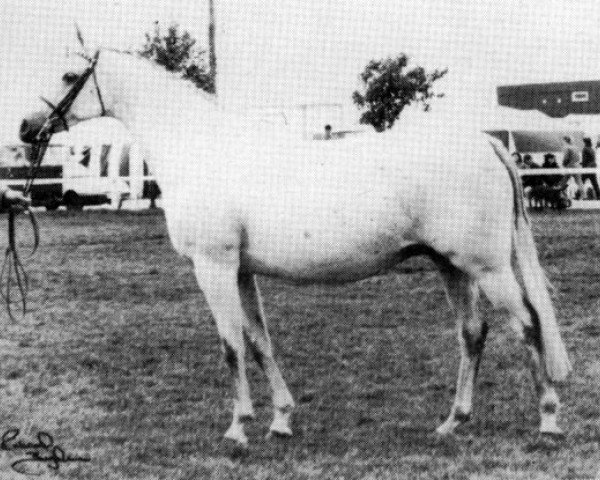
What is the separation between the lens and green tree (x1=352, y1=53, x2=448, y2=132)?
39406 millimetres

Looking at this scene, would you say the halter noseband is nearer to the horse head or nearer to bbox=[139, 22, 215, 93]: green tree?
the horse head

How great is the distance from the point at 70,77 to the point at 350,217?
7.53 feet

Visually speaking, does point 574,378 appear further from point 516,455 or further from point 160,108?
point 160,108

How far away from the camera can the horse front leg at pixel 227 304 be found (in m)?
6.18

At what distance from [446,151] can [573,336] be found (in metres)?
3.70

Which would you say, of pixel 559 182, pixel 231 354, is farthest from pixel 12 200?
pixel 559 182

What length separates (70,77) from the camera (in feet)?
22.4

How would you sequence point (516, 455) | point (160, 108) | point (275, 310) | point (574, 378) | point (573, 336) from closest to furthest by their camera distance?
point (516, 455)
point (160, 108)
point (574, 378)
point (573, 336)
point (275, 310)

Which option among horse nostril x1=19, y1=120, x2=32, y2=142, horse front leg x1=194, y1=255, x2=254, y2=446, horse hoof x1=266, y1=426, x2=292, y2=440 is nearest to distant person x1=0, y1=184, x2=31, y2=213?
horse nostril x1=19, y1=120, x2=32, y2=142

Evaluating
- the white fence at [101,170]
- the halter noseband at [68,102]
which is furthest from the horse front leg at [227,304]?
the white fence at [101,170]

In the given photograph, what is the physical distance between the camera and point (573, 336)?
357 inches


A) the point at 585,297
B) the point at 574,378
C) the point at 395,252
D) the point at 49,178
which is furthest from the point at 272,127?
the point at 49,178

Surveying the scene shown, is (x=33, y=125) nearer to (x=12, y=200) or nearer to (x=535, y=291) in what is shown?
(x=12, y=200)
